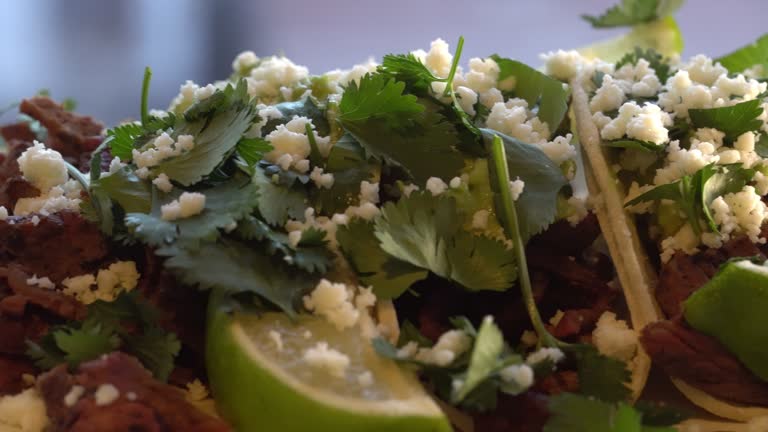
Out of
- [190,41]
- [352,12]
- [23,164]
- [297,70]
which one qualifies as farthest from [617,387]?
[352,12]

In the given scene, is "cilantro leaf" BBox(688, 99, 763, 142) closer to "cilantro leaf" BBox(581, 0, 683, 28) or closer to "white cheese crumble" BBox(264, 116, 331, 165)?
"white cheese crumble" BBox(264, 116, 331, 165)

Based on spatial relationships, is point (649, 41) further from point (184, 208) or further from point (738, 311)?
point (184, 208)

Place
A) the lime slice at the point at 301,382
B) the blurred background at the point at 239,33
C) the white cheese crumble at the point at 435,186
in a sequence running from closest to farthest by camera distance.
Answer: the lime slice at the point at 301,382 → the white cheese crumble at the point at 435,186 → the blurred background at the point at 239,33

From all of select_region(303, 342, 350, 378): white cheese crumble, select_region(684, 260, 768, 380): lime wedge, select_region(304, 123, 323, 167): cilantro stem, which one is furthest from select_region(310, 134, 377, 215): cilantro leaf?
select_region(684, 260, 768, 380): lime wedge

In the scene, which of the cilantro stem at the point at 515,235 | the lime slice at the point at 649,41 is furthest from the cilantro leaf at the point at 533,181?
the lime slice at the point at 649,41

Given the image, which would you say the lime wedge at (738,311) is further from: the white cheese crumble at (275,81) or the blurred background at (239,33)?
the blurred background at (239,33)

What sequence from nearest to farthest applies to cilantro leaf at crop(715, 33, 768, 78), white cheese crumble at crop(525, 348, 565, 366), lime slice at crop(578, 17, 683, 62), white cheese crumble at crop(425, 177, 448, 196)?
white cheese crumble at crop(525, 348, 565, 366) → white cheese crumble at crop(425, 177, 448, 196) → cilantro leaf at crop(715, 33, 768, 78) → lime slice at crop(578, 17, 683, 62)
